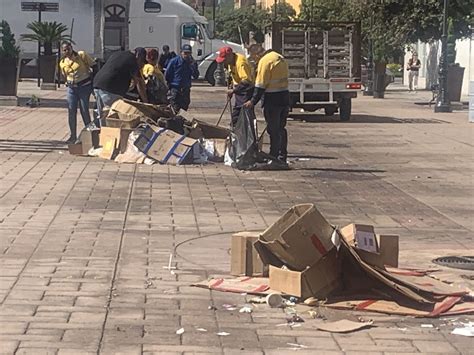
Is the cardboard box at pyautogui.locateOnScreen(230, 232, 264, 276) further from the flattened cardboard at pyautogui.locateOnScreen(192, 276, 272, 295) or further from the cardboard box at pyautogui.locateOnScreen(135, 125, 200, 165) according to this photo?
the cardboard box at pyautogui.locateOnScreen(135, 125, 200, 165)

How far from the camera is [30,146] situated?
17281mm

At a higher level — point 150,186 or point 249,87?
point 249,87

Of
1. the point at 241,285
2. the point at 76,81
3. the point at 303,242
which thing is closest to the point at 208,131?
the point at 76,81

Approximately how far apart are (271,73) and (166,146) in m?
1.91

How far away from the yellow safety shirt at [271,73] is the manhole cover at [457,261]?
6.49m

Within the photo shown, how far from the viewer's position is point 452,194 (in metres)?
12.7

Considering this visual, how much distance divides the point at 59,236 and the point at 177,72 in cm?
1052

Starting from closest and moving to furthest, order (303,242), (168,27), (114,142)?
(303,242)
(114,142)
(168,27)

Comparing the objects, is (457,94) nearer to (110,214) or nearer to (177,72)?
(177,72)

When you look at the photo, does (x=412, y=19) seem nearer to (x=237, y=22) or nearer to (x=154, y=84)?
(x=154, y=84)

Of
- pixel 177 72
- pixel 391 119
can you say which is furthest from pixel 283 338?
pixel 391 119

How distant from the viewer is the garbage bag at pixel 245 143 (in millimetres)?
14688

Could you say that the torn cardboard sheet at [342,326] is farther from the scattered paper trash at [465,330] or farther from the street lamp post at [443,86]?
the street lamp post at [443,86]

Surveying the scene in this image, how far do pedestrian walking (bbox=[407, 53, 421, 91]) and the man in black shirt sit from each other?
29.1 metres
